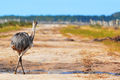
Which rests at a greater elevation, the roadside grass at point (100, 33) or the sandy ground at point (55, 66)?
the sandy ground at point (55, 66)

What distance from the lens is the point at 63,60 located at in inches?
796

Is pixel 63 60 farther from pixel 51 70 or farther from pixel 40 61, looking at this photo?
pixel 51 70

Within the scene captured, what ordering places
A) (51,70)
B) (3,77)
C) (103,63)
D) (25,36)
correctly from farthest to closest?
(103,63)
(51,70)
(25,36)
(3,77)

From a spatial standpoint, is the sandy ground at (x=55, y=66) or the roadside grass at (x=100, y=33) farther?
the roadside grass at (x=100, y=33)

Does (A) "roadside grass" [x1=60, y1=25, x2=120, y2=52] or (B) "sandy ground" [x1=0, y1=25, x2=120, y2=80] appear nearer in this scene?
(B) "sandy ground" [x1=0, y1=25, x2=120, y2=80]

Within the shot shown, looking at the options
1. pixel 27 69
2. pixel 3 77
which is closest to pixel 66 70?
pixel 27 69

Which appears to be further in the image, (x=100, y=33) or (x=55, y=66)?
(x=100, y=33)

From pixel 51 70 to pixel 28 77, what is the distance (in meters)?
2.85

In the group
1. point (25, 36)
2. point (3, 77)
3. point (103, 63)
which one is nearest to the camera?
point (3, 77)

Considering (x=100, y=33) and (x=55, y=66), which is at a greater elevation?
(x=55, y=66)

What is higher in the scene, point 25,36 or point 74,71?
point 25,36

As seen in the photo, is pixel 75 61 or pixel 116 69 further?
pixel 75 61

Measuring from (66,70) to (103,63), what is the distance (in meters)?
3.27

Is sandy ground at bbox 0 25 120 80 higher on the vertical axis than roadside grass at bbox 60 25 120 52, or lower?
higher
